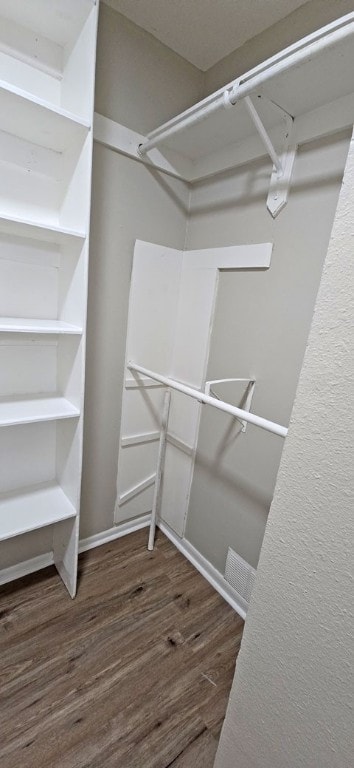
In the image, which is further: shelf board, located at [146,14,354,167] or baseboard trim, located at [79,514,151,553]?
baseboard trim, located at [79,514,151,553]

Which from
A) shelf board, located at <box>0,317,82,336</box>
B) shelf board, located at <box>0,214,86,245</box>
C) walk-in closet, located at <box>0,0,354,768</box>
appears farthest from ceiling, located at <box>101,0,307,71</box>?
shelf board, located at <box>0,317,82,336</box>

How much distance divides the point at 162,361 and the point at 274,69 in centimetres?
129

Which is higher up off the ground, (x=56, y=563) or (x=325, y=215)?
(x=325, y=215)

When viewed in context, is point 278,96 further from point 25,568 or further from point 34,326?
point 25,568

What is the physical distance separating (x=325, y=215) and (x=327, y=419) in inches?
38.6

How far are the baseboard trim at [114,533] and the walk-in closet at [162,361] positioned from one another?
0.05ft

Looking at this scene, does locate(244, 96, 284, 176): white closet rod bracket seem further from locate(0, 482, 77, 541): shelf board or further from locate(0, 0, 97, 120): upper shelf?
locate(0, 482, 77, 541): shelf board

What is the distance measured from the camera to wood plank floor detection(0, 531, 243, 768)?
1099mm

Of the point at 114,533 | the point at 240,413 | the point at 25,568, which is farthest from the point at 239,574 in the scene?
the point at 25,568

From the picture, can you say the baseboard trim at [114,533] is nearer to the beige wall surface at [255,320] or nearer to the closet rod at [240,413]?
the beige wall surface at [255,320]

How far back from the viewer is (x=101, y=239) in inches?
59.9

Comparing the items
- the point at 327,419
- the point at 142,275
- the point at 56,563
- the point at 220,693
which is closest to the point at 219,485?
the point at 220,693

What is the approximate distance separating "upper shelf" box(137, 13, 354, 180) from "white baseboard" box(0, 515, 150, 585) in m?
2.03

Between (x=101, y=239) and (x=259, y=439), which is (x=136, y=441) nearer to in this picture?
(x=259, y=439)
